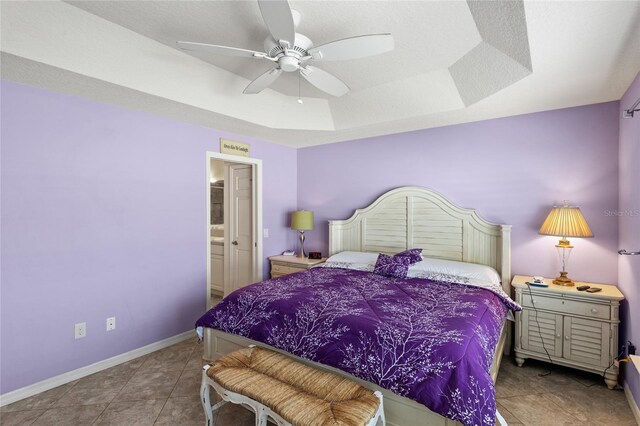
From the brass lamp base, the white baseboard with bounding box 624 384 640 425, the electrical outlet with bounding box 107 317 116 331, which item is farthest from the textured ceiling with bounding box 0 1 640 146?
the white baseboard with bounding box 624 384 640 425

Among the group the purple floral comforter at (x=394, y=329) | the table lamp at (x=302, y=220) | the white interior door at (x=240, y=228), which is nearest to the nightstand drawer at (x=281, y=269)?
the white interior door at (x=240, y=228)

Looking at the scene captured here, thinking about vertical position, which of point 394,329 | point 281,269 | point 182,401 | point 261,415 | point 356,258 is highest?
point 356,258

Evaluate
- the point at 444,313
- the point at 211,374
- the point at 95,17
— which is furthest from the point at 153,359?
the point at 95,17

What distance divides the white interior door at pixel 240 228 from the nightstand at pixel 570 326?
317cm

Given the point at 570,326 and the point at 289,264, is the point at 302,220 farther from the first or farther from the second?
the point at 570,326

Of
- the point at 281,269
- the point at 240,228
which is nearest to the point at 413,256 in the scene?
the point at 281,269

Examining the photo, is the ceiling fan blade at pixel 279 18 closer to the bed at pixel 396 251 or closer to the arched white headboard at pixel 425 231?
the bed at pixel 396 251

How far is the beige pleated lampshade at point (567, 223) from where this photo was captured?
101 inches

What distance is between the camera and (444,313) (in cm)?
197

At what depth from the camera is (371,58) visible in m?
2.56

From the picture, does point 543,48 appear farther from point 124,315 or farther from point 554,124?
point 124,315

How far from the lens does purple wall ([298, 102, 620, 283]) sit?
2.71m

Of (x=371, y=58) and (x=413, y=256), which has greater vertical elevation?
(x=371, y=58)

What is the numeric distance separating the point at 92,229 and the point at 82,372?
3.95 feet
